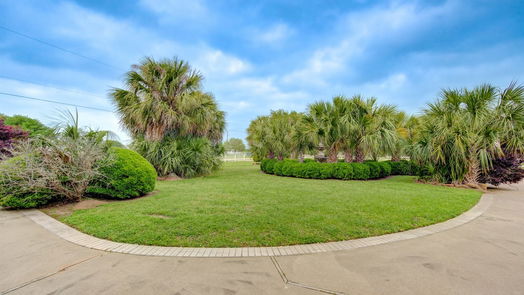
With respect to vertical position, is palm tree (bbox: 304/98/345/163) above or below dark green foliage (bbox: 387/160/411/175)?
above

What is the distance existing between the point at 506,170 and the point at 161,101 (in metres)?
15.5

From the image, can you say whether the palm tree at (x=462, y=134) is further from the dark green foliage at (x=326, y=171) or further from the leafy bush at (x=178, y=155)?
the leafy bush at (x=178, y=155)

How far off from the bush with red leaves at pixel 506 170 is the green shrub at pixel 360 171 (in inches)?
175

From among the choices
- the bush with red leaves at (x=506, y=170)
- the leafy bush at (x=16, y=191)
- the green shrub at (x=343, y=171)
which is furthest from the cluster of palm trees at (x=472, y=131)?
the leafy bush at (x=16, y=191)

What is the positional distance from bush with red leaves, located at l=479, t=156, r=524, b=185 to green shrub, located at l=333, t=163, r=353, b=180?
518 centimetres

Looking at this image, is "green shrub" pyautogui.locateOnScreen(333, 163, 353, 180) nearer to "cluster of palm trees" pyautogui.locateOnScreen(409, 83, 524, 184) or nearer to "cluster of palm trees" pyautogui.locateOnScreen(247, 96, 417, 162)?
"cluster of palm trees" pyautogui.locateOnScreen(247, 96, 417, 162)

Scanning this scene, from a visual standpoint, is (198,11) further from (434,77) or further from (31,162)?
(434,77)

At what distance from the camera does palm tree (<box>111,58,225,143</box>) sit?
34.1 feet

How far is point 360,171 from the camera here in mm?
10359

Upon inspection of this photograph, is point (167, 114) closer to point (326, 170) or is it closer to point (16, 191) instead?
point (16, 191)

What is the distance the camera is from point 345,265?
2383mm

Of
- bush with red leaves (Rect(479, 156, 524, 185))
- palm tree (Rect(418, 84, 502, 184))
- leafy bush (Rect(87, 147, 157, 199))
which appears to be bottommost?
leafy bush (Rect(87, 147, 157, 199))

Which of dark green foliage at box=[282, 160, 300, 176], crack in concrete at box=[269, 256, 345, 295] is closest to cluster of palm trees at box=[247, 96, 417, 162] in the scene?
dark green foliage at box=[282, 160, 300, 176]

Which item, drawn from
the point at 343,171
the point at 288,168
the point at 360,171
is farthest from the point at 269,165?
the point at 360,171
